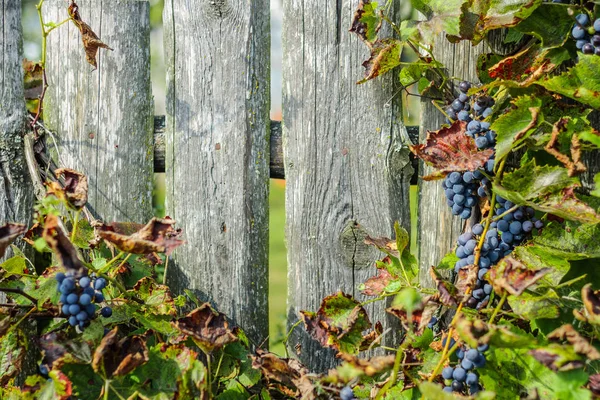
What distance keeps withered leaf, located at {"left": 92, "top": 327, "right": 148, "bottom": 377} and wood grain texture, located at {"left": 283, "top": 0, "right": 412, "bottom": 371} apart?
629 millimetres

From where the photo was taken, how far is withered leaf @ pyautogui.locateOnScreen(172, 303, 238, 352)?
1595mm

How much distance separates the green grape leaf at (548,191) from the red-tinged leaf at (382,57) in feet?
1.54

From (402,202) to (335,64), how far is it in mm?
470

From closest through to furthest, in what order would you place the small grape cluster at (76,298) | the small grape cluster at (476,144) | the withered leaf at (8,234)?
the withered leaf at (8,234) < the small grape cluster at (76,298) < the small grape cluster at (476,144)

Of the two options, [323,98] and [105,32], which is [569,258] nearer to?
[323,98]

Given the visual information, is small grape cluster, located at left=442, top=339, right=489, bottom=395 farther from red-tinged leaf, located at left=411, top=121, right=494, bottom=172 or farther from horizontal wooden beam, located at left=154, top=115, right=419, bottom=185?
horizontal wooden beam, located at left=154, top=115, right=419, bottom=185

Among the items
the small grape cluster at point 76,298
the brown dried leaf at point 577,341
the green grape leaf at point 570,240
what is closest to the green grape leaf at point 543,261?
the green grape leaf at point 570,240

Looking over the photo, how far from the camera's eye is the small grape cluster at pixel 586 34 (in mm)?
1583

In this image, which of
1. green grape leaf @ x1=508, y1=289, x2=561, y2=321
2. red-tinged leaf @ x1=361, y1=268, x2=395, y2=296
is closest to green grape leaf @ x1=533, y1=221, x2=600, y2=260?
green grape leaf @ x1=508, y1=289, x2=561, y2=321

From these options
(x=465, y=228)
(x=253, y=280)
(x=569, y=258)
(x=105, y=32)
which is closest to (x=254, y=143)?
(x=253, y=280)

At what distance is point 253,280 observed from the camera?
203 centimetres

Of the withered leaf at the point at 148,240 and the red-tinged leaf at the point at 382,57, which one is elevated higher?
the red-tinged leaf at the point at 382,57

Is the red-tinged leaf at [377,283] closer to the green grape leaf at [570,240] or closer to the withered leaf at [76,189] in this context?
the green grape leaf at [570,240]

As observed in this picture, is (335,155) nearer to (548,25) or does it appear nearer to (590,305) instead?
(548,25)
